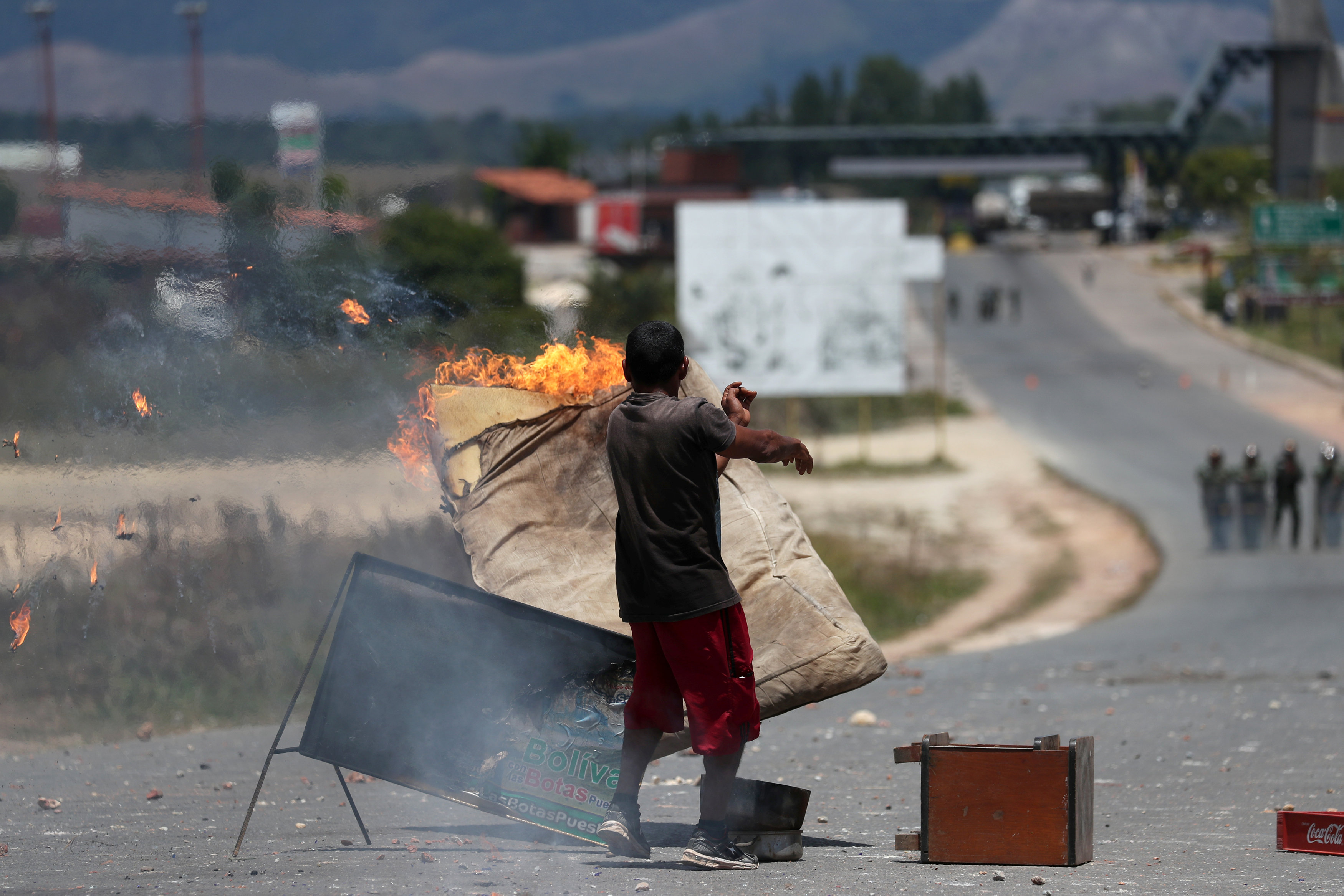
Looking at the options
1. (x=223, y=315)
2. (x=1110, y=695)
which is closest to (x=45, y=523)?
(x=223, y=315)

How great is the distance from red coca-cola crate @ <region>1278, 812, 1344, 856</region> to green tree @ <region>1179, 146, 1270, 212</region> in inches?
3585

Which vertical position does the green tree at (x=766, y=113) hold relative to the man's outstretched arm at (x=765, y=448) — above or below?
above

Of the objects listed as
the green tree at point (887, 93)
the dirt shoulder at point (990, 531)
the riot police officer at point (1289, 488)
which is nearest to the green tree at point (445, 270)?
the dirt shoulder at point (990, 531)

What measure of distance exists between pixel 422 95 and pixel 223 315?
16.0 ft

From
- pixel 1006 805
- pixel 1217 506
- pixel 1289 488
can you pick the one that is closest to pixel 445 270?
pixel 1006 805

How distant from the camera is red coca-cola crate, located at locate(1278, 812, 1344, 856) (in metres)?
4.92

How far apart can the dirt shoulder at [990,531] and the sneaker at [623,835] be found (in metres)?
9.07

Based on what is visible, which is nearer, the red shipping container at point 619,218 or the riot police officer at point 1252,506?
the riot police officer at point 1252,506

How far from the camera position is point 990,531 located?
862 inches

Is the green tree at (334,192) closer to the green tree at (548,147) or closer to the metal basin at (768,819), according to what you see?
the metal basin at (768,819)

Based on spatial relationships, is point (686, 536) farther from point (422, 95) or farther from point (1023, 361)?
point (1023, 361)

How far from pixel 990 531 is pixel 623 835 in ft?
59.2

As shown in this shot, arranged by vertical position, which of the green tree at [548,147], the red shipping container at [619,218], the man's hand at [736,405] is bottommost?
the man's hand at [736,405]

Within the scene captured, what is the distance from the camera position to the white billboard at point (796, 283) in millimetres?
24516
